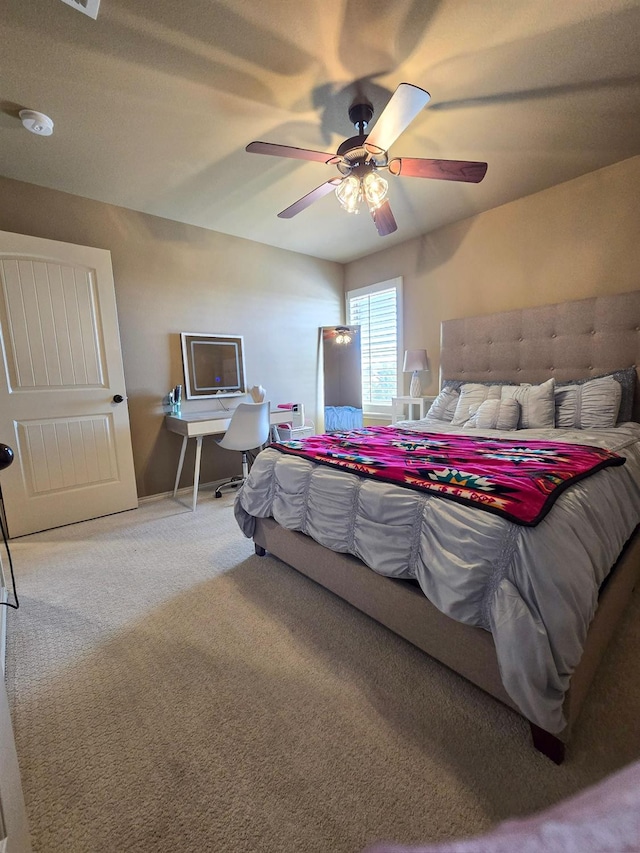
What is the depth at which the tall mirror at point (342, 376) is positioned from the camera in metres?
4.46

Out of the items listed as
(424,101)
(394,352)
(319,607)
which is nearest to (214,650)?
(319,607)

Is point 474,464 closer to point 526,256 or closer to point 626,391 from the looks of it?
point 626,391

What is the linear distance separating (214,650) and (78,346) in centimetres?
253

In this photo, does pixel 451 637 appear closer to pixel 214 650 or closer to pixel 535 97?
pixel 214 650

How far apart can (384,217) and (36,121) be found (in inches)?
80.4

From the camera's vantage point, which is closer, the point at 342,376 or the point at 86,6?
the point at 86,6

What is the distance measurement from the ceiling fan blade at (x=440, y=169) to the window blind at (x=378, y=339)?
217 cm

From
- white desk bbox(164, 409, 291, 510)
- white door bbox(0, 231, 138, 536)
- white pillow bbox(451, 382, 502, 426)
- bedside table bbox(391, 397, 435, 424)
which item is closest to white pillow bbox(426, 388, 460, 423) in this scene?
white pillow bbox(451, 382, 502, 426)

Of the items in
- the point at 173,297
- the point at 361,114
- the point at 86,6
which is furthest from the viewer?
the point at 173,297

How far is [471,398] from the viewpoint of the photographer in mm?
3035

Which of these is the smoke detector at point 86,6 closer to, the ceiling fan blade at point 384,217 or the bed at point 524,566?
the ceiling fan blade at point 384,217

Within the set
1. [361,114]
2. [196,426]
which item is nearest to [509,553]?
[361,114]

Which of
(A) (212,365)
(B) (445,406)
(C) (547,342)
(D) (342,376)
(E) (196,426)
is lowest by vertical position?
(E) (196,426)

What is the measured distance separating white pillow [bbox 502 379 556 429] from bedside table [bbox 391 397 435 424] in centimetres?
106
